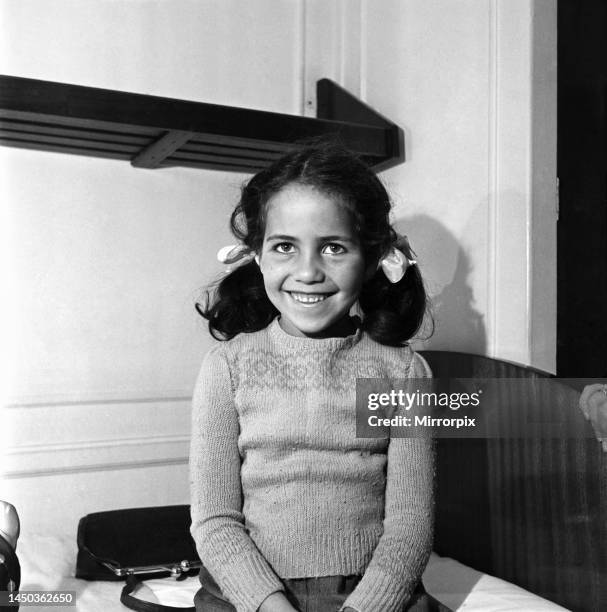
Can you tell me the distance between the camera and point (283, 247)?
0.83 m

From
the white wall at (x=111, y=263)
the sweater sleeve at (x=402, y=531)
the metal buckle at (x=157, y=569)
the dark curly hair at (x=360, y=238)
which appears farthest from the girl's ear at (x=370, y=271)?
the white wall at (x=111, y=263)

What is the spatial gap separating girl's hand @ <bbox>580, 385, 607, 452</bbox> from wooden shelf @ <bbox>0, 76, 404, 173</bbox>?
2.33 feet

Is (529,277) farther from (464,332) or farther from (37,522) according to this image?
(37,522)

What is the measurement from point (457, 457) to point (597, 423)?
35cm

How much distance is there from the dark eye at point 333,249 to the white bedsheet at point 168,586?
0.50 m

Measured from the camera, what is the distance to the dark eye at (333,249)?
0.82 meters

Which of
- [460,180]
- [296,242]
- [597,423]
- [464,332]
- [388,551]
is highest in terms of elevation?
[460,180]

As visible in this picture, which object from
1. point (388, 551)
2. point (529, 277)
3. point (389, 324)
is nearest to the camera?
point (388, 551)

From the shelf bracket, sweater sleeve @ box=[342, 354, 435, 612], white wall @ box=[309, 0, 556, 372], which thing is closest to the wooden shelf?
the shelf bracket

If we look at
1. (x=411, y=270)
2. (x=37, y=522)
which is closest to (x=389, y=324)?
(x=411, y=270)

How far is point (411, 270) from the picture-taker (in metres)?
0.95

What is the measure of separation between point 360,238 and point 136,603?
59 cm

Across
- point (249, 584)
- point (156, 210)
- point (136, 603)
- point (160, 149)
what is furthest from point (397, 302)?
point (156, 210)

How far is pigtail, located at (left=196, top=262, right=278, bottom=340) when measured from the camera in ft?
3.09
